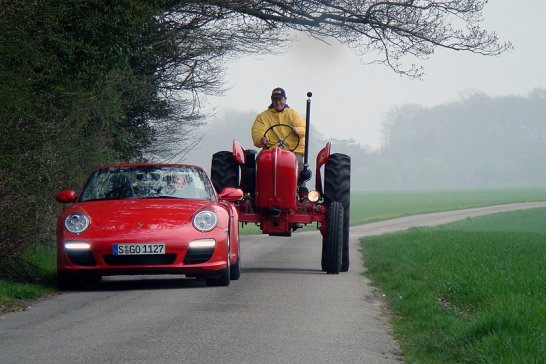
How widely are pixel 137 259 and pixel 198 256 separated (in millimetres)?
698

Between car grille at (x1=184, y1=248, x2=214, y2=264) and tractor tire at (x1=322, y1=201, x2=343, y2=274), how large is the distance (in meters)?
3.38

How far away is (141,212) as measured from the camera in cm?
1245

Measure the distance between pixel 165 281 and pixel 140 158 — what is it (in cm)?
1226

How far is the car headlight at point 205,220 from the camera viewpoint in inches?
486

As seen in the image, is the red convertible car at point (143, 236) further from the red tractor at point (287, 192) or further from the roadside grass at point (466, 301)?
the roadside grass at point (466, 301)

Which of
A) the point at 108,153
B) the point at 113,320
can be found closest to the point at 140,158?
the point at 108,153

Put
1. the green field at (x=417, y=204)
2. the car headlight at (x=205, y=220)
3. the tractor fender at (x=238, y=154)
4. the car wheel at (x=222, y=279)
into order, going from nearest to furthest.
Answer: the car headlight at (x=205, y=220) < the car wheel at (x=222, y=279) < the tractor fender at (x=238, y=154) < the green field at (x=417, y=204)

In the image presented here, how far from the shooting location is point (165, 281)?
14.1 meters

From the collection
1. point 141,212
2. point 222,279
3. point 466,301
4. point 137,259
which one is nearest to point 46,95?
point 141,212

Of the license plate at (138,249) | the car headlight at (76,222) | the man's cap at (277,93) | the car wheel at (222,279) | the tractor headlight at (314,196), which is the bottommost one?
the car wheel at (222,279)

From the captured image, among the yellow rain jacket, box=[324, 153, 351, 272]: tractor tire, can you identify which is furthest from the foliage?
box=[324, 153, 351, 272]: tractor tire

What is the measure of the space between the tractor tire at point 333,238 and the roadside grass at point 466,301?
2.10 ft

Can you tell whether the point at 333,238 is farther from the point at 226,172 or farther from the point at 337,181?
the point at 226,172

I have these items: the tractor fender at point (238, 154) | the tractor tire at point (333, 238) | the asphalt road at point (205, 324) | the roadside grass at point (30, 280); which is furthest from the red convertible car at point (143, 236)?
the tractor tire at point (333, 238)
